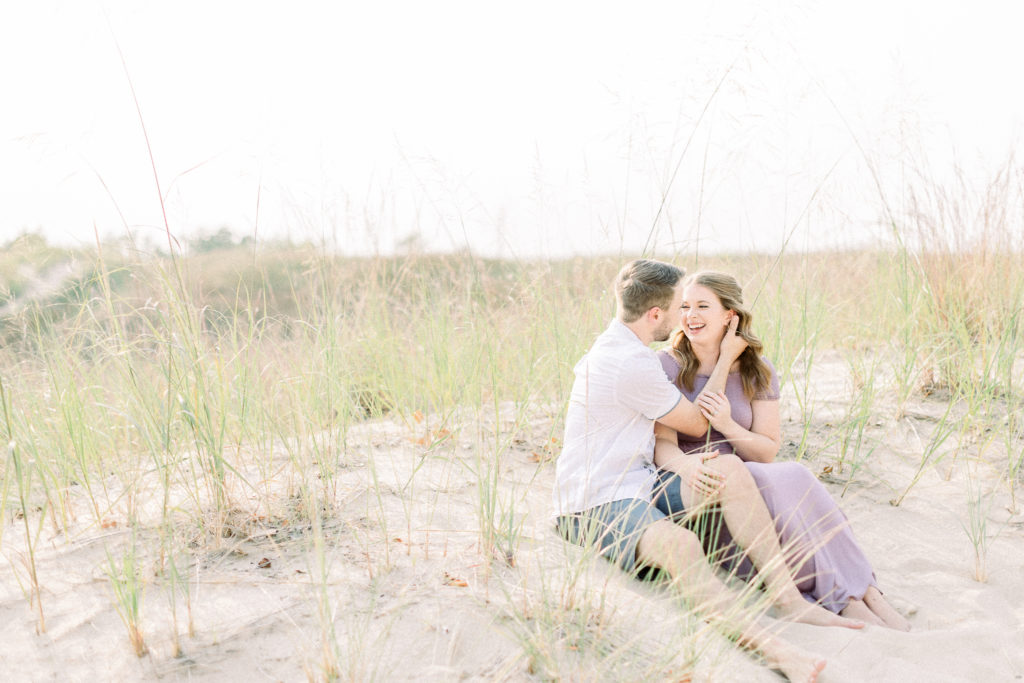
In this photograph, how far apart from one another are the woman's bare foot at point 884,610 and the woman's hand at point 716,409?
2.31ft

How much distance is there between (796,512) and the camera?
2.66 metres

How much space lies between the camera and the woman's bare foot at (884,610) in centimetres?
252

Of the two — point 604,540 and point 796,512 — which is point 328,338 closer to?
point 604,540

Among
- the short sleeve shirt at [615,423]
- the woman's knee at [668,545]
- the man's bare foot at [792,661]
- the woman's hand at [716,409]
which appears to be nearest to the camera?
the man's bare foot at [792,661]

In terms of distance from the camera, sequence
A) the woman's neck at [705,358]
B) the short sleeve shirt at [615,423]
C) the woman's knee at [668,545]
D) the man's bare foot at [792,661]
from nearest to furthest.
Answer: the man's bare foot at [792,661] → the woman's knee at [668,545] → the short sleeve shirt at [615,423] → the woman's neck at [705,358]

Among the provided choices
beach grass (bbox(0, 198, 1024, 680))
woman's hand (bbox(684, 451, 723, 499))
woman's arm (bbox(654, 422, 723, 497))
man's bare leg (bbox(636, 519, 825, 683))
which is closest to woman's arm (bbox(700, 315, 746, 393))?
woman's arm (bbox(654, 422, 723, 497))

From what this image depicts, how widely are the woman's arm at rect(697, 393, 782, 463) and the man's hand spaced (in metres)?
0.18

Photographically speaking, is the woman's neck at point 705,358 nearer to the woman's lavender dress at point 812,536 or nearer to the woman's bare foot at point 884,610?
the woman's lavender dress at point 812,536

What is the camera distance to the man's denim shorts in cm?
251

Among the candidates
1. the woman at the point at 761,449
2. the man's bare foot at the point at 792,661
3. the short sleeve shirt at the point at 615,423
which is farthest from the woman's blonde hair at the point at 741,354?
the man's bare foot at the point at 792,661

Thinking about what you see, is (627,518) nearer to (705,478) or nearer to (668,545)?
(668,545)

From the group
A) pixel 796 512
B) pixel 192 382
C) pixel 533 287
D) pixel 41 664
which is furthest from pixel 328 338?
pixel 796 512

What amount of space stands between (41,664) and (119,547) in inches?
22.6

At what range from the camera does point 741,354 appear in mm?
3016
